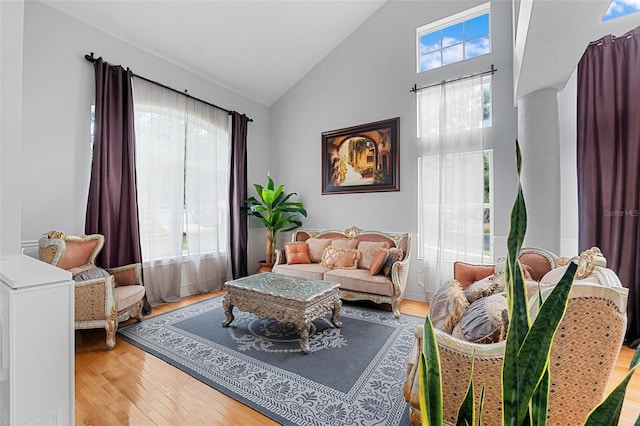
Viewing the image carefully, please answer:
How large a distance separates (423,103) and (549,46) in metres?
1.84

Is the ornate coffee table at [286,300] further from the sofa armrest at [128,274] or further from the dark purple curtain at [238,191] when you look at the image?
the dark purple curtain at [238,191]

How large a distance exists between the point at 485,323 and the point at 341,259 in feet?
8.43

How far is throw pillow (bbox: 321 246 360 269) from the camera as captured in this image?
379 cm

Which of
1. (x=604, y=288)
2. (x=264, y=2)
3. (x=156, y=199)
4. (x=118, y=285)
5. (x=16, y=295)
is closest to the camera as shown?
(x=604, y=288)

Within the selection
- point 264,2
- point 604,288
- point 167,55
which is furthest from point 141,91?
point 604,288

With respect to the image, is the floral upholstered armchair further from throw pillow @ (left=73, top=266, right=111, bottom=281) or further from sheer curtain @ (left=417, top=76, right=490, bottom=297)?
sheer curtain @ (left=417, top=76, right=490, bottom=297)

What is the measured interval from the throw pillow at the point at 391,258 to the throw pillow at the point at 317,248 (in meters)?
1.02

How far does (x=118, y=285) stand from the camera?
3025mm

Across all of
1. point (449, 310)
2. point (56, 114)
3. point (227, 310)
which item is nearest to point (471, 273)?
point (449, 310)

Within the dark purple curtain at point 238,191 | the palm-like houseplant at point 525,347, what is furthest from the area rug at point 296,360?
the dark purple curtain at point 238,191

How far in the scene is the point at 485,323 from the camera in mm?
1296

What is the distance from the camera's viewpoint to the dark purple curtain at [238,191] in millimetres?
4562

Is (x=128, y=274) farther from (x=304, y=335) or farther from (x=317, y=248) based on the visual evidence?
(x=317, y=248)

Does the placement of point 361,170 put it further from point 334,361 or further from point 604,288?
point 604,288
